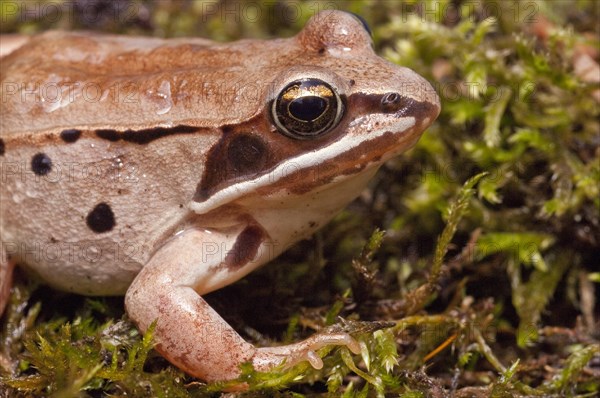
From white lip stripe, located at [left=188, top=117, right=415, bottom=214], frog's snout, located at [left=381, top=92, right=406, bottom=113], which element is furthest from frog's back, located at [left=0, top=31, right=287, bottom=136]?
frog's snout, located at [left=381, top=92, right=406, bottom=113]

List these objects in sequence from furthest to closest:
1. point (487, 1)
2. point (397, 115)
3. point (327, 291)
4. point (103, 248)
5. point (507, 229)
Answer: point (487, 1) < point (507, 229) < point (327, 291) < point (103, 248) < point (397, 115)

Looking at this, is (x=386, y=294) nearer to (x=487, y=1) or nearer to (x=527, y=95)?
(x=527, y=95)

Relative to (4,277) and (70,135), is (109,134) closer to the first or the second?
(70,135)

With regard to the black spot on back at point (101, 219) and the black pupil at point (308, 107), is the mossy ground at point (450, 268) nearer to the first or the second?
the black spot on back at point (101, 219)

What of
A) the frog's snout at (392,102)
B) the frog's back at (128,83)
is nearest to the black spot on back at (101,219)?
the frog's back at (128,83)

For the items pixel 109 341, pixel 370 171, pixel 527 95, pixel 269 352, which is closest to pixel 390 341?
pixel 269 352

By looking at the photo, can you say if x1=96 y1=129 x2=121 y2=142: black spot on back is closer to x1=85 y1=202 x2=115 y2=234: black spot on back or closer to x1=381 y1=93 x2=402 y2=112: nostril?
x1=85 y1=202 x2=115 y2=234: black spot on back
